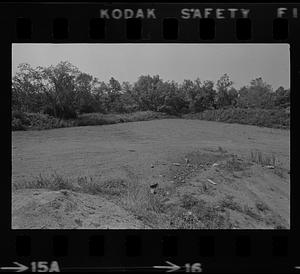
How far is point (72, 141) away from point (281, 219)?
2.56 meters

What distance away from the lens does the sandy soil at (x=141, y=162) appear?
5.36 meters

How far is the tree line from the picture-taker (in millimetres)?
5438

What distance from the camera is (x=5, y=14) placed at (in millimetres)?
5348

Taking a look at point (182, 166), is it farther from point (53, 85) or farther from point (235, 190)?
point (53, 85)

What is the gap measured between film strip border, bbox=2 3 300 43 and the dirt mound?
180 centimetres

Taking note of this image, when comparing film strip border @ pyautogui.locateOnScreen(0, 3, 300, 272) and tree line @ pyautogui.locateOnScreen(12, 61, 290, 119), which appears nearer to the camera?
film strip border @ pyautogui.locateOnScreen(0, 3, 300, 272)

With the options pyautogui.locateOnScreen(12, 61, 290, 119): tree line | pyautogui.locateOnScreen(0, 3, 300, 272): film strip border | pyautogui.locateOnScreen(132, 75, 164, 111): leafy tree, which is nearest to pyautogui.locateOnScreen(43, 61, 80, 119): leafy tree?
pyautogui.locateOnScreen(12, 61, 290, 119): tree line

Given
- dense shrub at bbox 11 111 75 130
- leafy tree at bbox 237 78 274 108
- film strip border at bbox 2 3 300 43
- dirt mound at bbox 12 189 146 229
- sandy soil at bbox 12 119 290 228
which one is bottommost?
dirt mound at bbox 12 189 146 229

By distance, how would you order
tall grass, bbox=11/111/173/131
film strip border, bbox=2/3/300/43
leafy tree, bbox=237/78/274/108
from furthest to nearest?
tall grass, bbox=11/111/173/131 → leafy tree, bbox=237/78/274/108 → film strip border, bbox=2/3/300/43

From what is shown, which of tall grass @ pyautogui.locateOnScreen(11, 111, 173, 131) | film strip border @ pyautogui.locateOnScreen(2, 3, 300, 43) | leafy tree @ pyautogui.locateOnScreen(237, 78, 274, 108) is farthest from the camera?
tall grass @ pyautogui.locateOnScreen(11, 111, 173, 131)

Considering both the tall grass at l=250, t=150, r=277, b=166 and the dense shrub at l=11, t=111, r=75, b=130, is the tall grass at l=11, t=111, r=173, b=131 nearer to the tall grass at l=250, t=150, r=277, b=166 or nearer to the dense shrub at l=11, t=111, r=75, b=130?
the dense shrub at l=11, t=111, r=75, b=130

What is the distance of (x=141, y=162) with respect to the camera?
545 centimetres

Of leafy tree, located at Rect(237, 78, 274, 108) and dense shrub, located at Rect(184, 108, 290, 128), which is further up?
leafy tree, located at Rect(237, 78, 274, 108)

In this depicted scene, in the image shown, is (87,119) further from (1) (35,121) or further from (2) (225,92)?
(2) (225,92)
